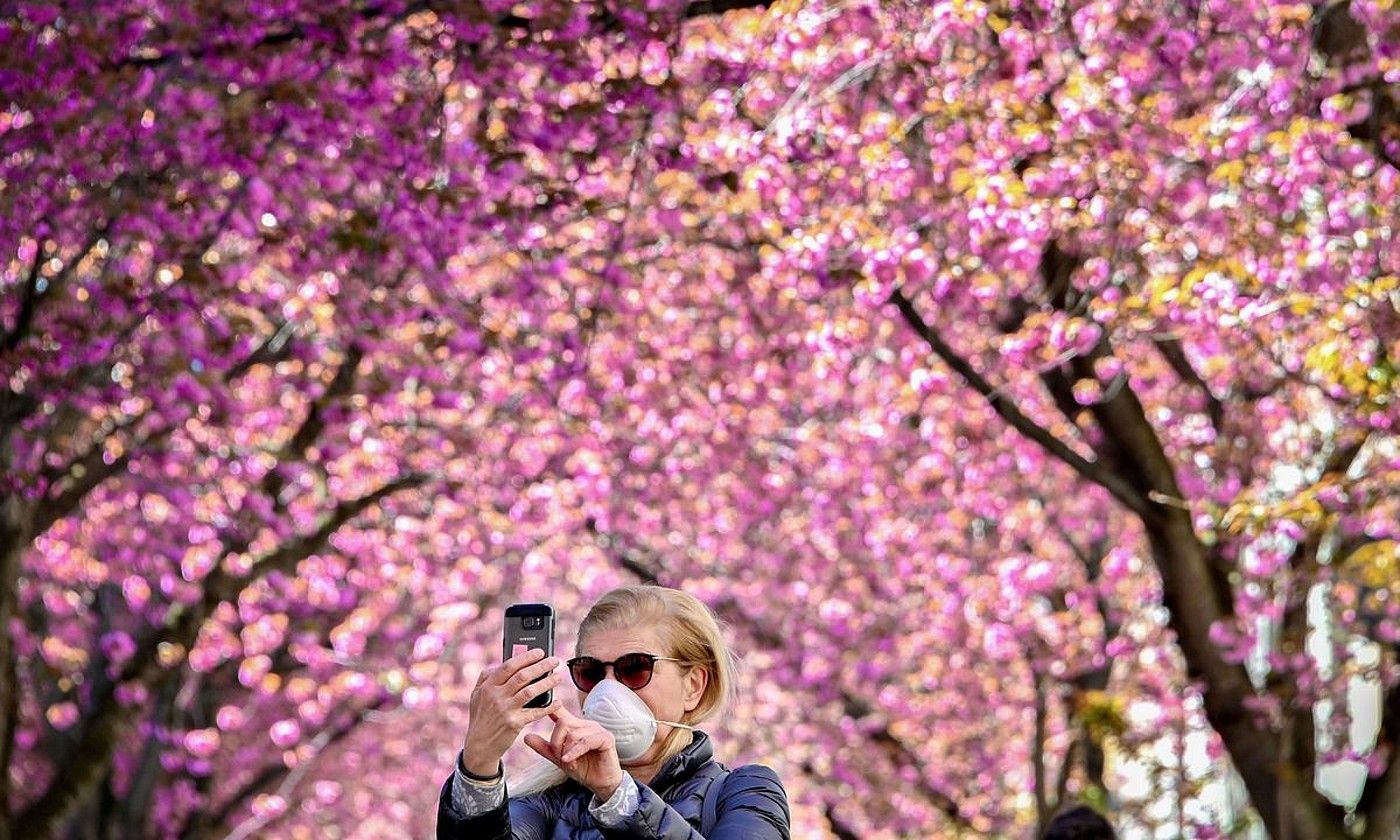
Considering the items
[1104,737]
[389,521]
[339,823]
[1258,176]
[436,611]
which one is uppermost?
[1258,176]

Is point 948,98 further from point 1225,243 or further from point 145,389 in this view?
point 145,389

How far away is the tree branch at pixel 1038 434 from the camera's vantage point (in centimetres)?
1098

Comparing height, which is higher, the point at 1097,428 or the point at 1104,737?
the point at 1097,428

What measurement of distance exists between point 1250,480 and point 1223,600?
461 cm

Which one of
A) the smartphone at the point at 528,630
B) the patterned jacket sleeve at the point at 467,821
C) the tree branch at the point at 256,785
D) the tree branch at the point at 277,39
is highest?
the smartphone at the point at 528,630

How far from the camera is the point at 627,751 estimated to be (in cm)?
397

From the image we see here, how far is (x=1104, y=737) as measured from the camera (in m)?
15.8

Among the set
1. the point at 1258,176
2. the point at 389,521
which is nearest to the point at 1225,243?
the point at 1258,176

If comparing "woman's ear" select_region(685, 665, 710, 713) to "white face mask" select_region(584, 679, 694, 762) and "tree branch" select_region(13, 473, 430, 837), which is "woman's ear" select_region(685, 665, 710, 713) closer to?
"white face mask" select_region(584, 679, 694, 762)

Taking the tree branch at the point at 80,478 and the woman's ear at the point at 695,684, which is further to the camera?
the tree branch at the point at 80,478

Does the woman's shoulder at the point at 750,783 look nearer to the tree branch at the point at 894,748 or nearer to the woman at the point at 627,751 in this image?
the woman at the point at 627,751

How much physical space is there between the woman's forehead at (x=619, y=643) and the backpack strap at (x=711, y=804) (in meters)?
0.25

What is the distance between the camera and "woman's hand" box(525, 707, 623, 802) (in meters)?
3.69

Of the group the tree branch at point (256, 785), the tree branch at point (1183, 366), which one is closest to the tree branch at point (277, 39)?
the tree branch at point (1183, 366)
